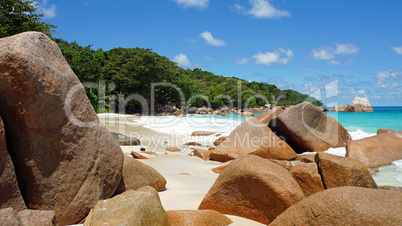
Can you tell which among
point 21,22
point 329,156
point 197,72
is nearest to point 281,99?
point 197,72

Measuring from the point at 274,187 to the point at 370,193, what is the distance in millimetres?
984

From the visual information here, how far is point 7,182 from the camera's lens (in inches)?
99.0

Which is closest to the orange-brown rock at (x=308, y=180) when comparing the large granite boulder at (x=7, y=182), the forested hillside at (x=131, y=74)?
the large granite boulder at (x=7, y=182)

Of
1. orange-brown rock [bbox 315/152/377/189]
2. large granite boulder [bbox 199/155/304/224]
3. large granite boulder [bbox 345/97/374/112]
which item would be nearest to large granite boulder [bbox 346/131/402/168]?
orange-brown rock [bbox 315/152/377/189]

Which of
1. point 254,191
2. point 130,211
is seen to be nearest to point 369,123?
point 254,191

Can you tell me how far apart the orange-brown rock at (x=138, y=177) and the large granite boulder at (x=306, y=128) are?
6.03 m

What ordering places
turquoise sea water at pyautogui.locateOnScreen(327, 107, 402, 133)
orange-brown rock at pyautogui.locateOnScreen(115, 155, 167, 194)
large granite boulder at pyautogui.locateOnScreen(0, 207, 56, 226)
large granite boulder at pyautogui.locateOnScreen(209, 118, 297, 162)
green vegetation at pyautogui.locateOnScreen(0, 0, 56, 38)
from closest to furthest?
large granite boulder at pyautogui.locateOnScreen(0, 207, 56, 226), orange-brown rock at pyautogui.locateOnScreen(115, 155, 167, 194), large granite boulder at pyautogui.locateOnScreen(209, 118, 297, 162), green vegetation at pyautogui.locateOnScreen(0, 0, 56, 38), turquoise sea water at pyautogui.locateOnScreen(327, 107, 402, 133)

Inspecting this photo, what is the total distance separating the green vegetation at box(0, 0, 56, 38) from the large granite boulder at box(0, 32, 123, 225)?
17.0 m

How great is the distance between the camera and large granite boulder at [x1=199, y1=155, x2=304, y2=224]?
3.31 meters

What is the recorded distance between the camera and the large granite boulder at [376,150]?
7887 millimetres

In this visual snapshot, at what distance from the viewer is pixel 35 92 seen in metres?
2.61

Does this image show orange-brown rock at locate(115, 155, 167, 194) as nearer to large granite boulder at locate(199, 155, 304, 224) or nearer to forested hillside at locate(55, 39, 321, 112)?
large granite boulder at locate(199, 155, 304, 224)

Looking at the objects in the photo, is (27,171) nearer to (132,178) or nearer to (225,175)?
(132,178)

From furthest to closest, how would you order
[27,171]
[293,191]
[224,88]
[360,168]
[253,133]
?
[224,88]
[253,133]
[360,168]
[293,191]
[27,171]
